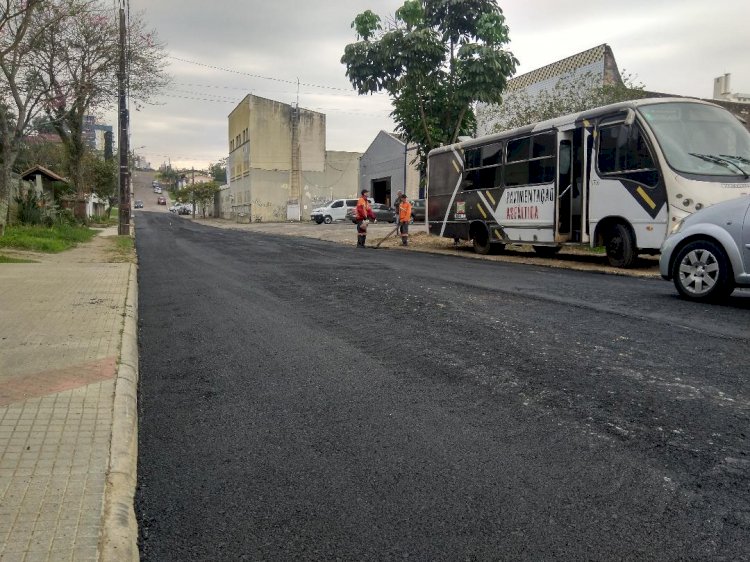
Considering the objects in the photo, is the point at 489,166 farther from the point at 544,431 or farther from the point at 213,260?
the point at 544,431

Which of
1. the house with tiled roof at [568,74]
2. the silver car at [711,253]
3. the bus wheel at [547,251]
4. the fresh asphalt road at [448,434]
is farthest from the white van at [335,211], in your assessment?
the fresh asphalt road at [448,434]

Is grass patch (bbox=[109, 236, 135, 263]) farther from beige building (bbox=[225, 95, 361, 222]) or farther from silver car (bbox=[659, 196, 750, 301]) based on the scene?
beige building (bbox=[225, 95, 361, 222])

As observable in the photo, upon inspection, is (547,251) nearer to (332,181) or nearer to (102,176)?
(332,181)

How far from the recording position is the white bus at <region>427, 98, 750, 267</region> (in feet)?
36.0

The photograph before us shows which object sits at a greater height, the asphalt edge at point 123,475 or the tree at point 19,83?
the tree at point 19,83

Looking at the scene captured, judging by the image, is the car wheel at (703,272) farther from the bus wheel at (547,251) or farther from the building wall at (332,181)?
the building wall at (332,181)

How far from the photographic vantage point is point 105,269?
38.2 ft

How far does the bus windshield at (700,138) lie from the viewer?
35.8 feet

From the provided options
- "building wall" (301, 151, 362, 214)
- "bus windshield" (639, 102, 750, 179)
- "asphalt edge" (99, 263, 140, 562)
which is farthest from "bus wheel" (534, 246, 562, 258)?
"building wall" (301, 151, 362, 214)

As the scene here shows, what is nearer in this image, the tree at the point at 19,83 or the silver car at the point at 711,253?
the silver car at the point at 711,253

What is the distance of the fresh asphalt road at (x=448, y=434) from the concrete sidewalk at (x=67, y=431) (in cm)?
→ 16

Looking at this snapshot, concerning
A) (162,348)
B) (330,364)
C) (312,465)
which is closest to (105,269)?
(162,348)

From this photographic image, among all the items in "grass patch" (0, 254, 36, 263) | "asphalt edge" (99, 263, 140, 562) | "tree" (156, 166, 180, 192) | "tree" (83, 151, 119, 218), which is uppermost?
"tree" (156, 166, 180, 192)

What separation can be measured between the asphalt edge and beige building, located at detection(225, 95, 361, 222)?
5061cm
